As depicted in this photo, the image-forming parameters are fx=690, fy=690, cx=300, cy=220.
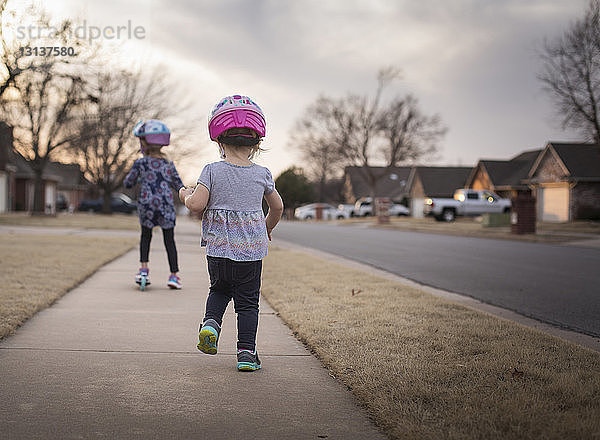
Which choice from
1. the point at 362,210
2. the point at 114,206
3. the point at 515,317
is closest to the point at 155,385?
the point at 515,317

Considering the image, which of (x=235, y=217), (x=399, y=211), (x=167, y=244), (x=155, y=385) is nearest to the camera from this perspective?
(x=155, y=385)

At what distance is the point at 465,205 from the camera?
145 ft

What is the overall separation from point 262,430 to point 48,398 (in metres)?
1.22

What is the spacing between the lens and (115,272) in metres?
9.70

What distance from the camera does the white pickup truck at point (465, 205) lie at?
43.8 meters

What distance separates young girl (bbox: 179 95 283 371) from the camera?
14.5 feet

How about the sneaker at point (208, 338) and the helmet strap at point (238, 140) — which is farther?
the helmet strap at point (238, 140)

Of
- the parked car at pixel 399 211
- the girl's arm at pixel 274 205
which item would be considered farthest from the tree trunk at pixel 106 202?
the girl's arm at pixel 274 205

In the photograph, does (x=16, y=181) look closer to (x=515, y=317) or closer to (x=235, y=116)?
(x=515, y=317)

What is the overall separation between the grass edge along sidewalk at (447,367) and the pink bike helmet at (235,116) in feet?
5.35

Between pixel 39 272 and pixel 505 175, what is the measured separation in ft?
166

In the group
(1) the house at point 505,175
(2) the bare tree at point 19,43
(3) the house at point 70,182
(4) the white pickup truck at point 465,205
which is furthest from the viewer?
(3) the house at point 70,182

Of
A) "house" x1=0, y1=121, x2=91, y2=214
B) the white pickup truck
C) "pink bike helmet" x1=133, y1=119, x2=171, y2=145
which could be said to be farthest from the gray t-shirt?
the white pickup truck

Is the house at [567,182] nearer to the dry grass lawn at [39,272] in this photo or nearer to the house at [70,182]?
the dry grass lawn at [39,272]
